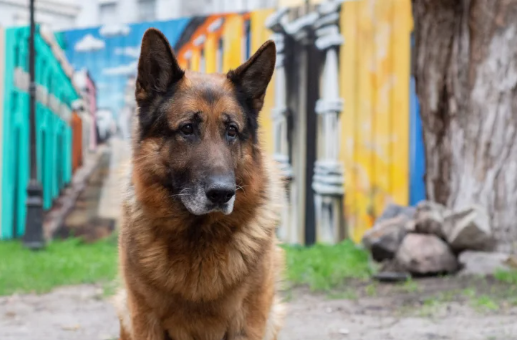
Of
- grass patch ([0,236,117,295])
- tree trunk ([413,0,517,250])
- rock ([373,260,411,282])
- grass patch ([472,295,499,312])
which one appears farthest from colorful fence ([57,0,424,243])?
grass patch ([472,295,499,312])

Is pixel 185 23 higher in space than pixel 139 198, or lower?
higher

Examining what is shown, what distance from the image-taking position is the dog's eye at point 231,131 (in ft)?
11.1

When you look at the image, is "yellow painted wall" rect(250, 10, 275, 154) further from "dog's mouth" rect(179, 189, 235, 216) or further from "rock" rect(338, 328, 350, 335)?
"dog's mouth" rect(179, 189, 235, 216)

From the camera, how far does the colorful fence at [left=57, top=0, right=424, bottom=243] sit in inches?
332

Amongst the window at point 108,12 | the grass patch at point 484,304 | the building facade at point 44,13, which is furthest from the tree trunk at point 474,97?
the window at point 108,12

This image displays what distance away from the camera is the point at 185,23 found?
9.83 metres

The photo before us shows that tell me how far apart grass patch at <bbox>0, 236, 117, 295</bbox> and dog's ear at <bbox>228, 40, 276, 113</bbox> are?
4095 millimetres

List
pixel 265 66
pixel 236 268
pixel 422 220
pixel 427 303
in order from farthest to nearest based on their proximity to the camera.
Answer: pixel 422 220 → pixel 427 303 → pixel 265 66 → pixel 236 268

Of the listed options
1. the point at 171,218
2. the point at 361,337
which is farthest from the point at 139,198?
the point at 361,337

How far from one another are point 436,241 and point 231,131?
375 cm

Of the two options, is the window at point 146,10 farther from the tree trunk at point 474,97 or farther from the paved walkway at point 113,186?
the tree trunk at point 474,97

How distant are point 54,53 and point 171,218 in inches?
312

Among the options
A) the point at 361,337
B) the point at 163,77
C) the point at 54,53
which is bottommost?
the point at 361,337

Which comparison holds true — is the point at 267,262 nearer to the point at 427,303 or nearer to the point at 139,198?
the point at 139,198
